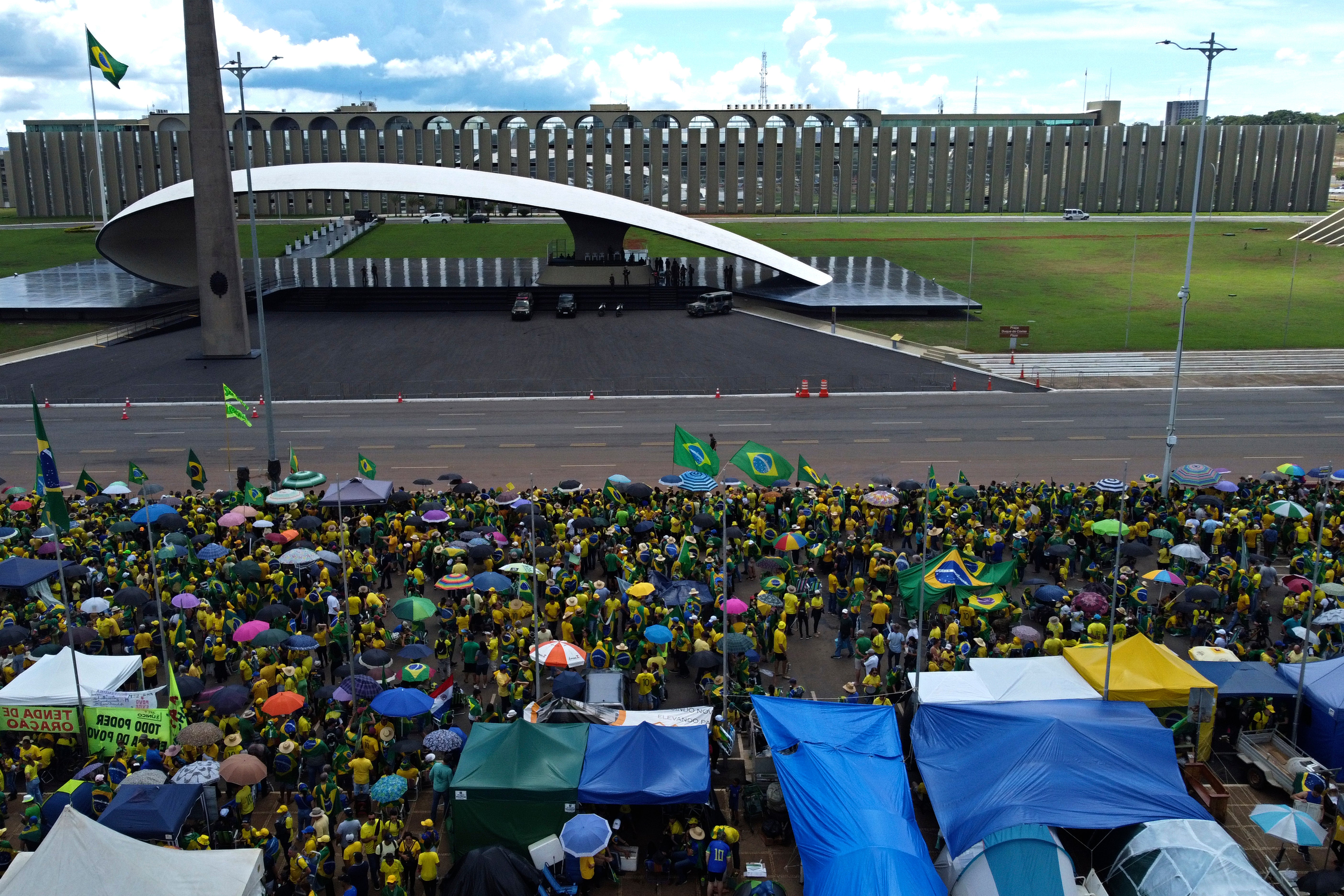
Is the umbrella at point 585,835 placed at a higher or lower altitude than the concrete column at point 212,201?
lower

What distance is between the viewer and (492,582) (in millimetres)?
18266

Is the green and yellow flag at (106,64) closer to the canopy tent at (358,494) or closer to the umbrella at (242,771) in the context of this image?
the canopy tent at (358,494)

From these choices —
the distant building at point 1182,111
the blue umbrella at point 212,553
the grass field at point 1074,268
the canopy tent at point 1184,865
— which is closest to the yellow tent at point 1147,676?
the canopy tent at point 1184,865

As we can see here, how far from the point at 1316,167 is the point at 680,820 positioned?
13788 centimetres

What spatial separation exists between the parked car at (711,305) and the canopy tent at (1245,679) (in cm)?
4171

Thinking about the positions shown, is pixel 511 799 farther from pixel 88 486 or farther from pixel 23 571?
pixel 88 486

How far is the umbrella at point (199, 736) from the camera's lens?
44.2ft

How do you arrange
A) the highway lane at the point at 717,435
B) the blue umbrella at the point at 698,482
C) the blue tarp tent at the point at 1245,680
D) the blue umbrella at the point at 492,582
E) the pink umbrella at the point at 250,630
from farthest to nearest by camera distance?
the highway lane at the point at 717,435, the blue umbrella at the point at 698,482, the blue umbrella at the point at 492,582, the pink umbrella at the point at 250,630, the blue tarp tent at the point at 1245,680

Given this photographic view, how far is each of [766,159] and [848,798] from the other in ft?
369

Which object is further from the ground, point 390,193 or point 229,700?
point 390,193

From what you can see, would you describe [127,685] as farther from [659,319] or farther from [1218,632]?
[659,319]

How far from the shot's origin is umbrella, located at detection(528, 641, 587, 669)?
15531 mm

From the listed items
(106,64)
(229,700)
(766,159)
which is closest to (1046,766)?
(229,700)

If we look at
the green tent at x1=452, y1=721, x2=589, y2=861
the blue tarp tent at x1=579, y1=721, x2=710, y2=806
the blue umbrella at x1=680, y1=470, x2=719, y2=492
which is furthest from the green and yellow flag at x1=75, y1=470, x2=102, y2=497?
the blue tarp tent at x1=579, y1=721, x2=710, y2=806
